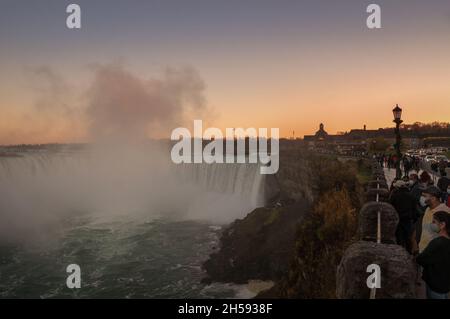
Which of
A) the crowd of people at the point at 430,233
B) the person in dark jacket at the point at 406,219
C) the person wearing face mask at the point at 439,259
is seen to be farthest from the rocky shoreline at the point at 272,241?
the person wearing face mask at the point at 439,259

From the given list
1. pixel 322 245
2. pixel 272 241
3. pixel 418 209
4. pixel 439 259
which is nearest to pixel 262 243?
pixel 272 241

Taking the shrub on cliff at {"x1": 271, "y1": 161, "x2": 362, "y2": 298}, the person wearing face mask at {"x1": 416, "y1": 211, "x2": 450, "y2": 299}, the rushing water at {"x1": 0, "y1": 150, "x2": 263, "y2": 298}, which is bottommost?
the rushing water at {"x1": 0, "y1": 150, "x2": 263, "y2": 298}

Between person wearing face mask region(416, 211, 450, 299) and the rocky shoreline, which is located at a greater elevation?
person wearing face mask region(416, 211, 450, 299)

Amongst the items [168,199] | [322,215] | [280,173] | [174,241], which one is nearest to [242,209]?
[280,173]

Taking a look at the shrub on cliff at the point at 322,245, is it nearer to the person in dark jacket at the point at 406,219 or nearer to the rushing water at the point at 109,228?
the person in dark jacket at the point at 406,219

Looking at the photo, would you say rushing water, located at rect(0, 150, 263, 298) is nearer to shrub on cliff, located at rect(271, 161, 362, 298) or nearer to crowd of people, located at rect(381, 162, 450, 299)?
shrub on cliff, located at rect(271, 161, 362, 298)

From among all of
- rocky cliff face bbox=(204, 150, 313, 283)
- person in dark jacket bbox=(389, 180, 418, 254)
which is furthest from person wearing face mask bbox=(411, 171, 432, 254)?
rocky cliff face bbox=(204, 150, 313, 283)
